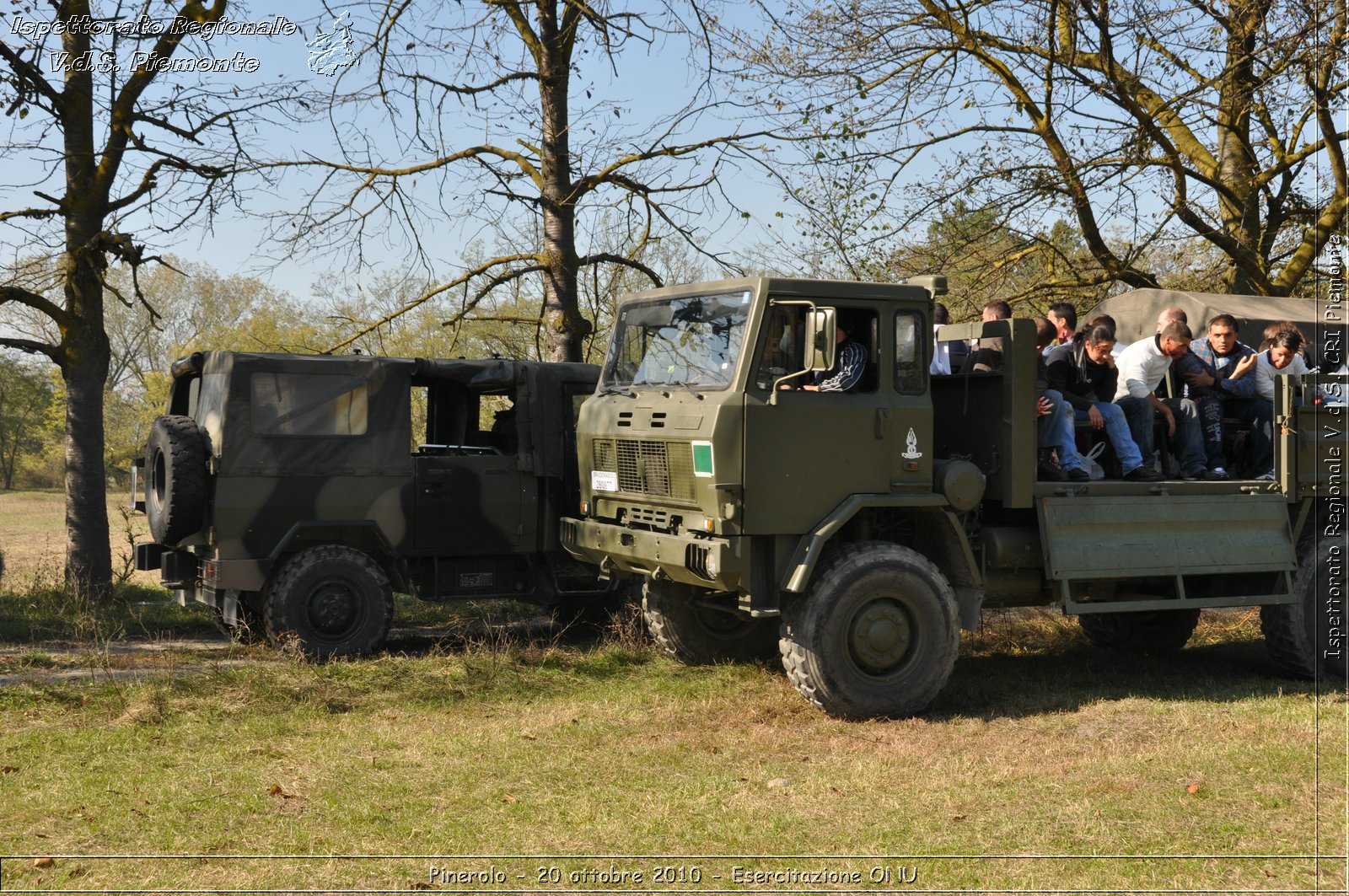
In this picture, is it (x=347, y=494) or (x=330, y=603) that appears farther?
(x=347, y=494)

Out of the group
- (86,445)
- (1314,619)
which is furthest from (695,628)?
(86,445)

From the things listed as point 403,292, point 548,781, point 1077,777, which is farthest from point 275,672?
point 403,292

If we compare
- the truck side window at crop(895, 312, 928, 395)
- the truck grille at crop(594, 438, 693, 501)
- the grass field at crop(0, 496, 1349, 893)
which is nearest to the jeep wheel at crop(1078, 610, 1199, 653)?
the grass field at crop(0, 496, 1349, 893)

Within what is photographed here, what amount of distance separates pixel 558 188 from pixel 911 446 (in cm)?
725

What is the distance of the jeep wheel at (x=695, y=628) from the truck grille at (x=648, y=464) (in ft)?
3.90

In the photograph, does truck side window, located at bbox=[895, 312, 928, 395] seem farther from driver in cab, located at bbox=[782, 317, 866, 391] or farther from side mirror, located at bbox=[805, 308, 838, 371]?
side mirror, located at bbox=[805, 308, 838, 371]

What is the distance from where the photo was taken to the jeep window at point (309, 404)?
9922mm

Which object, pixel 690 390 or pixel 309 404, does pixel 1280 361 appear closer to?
pixel 690 390

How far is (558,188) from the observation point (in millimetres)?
14180

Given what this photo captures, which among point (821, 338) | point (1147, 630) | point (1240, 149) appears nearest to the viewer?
point (821, 338)

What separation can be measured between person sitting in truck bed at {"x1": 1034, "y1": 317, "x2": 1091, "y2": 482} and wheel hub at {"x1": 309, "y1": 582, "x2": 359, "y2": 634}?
17.8ft

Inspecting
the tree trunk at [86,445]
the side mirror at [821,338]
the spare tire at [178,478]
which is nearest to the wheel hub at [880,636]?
the side mirror at [821,338]

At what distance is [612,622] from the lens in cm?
1117

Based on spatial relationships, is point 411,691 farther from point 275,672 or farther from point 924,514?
point 924,514
